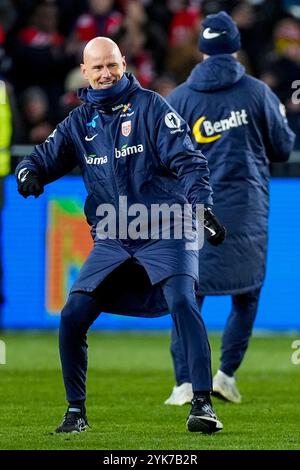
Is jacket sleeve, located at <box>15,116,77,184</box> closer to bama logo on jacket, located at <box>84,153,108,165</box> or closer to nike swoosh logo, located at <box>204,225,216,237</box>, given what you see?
bama logo on jacket, located at <box>84,153,108,165</box>

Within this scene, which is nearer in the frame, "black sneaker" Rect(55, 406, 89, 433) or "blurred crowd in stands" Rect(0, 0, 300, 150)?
"black sneaker" Rect(55, 406, 89, 433)

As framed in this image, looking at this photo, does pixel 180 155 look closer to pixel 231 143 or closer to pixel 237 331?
pixel 231 143

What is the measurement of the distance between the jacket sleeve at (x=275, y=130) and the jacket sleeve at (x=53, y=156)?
2.02 m

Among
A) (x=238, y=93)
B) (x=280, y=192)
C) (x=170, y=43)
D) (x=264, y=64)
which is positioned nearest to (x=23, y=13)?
(x=170, y=43)

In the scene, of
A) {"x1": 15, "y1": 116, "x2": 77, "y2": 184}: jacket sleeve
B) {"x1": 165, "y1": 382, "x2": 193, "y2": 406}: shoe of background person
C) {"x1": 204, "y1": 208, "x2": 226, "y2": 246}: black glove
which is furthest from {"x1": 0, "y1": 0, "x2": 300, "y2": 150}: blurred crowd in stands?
{"x1": 204, "y1": 208, "x2": 226, "y2": 246}: black glove

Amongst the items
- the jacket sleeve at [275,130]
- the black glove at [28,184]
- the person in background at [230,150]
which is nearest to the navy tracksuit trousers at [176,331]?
the black glove at [28,184]

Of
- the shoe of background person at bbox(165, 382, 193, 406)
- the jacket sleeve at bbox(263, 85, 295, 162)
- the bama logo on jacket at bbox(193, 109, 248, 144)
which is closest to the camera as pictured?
the shoe of background person at bbox(165, 382, 193, 406)

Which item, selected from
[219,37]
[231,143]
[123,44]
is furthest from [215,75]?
[123,44]

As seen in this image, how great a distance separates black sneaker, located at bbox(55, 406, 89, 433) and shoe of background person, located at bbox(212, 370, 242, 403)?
6.08ft

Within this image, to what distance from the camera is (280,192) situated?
1382cm

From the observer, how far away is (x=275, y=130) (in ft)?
30.8

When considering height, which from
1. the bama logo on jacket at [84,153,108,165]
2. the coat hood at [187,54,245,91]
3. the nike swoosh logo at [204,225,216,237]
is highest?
the coat hood at [187,54,245,91]

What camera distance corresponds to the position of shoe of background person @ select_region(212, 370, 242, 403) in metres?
9.26

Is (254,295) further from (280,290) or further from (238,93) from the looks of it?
(280,290)
